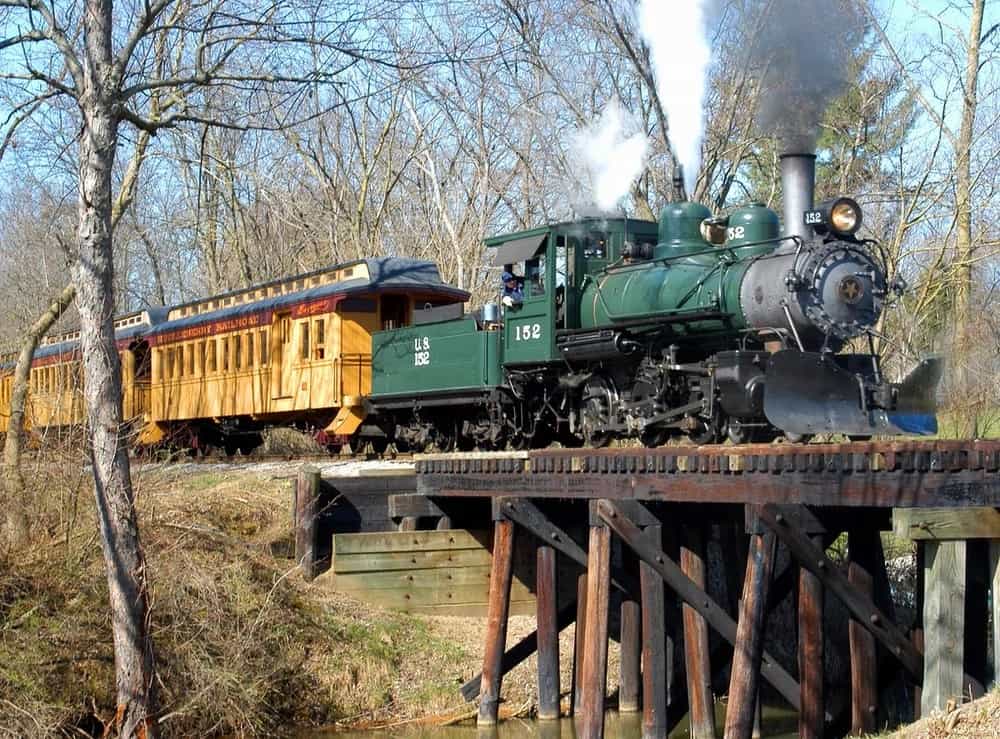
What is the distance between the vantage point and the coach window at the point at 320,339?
64.2 feet

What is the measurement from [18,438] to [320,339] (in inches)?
277

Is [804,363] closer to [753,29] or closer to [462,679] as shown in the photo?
[462,679]

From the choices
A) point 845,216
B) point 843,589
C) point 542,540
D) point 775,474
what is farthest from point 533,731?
point 845,216

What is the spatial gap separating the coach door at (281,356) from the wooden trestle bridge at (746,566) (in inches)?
276

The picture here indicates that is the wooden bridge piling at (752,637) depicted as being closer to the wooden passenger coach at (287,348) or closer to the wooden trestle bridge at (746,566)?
the wooden trestle bridge at (746,566)

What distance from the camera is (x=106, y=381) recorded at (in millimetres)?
9664

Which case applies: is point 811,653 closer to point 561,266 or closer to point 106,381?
point 106,381

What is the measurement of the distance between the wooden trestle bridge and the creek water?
20cm

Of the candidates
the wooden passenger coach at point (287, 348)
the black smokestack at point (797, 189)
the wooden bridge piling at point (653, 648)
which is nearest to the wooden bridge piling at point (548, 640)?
the wooden bridge piling at point (653, 648)

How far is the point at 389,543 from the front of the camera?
1447cm

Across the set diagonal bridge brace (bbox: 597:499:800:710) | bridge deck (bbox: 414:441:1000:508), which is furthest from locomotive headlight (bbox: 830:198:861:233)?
diagonal bridge brace (bbox: 597:499:800:710)

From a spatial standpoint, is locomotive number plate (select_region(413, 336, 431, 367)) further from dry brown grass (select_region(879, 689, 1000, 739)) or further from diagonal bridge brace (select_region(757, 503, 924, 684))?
dry brown grass (select_region(879, 689, 1000, 739))

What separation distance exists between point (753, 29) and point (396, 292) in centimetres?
693

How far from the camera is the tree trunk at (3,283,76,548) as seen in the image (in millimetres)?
12055
